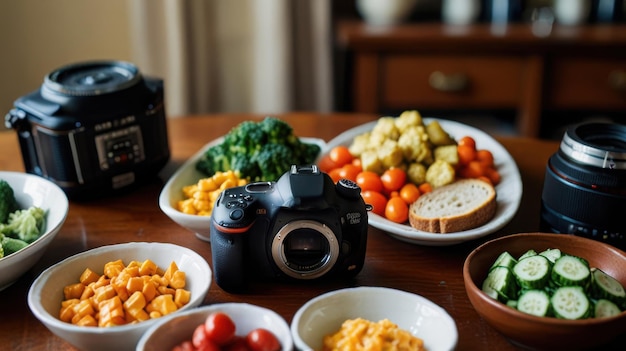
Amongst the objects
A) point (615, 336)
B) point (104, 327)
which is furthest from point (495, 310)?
point (104, 327)

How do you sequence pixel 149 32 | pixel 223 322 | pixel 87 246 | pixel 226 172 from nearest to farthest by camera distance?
pixel 223 322, pixel 87 246, pixel 226 172, pixel 149 32

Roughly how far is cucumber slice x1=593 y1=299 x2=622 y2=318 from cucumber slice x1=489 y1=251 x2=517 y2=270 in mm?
138

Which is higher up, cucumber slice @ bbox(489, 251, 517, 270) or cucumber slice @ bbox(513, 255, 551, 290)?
cucumber slice @ bbox(513, 255, 551, 290)

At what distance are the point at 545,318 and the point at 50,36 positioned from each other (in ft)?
7.46

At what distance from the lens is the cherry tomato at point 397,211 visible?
132 centimetres

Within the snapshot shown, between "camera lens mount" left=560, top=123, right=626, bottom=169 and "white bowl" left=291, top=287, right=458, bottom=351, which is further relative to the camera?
"camera lens mount" left=560, top=123, right=626, bottom=169

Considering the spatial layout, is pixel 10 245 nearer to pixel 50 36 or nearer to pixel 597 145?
pixel 597 145

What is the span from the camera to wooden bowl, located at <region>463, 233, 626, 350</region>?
93 cm

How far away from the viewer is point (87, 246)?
1315 millimetres

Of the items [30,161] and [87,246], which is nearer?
[87,246]

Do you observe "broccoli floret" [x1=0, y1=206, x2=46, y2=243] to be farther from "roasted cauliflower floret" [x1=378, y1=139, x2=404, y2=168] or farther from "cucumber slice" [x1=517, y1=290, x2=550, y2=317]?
"cucumber slice" [x1=517, y1=290, x2=550, y2=317]

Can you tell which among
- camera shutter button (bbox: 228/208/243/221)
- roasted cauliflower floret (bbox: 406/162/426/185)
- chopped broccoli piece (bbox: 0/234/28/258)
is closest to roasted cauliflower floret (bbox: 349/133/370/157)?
roasted cauliflower floret (bbox: 406/162/426/185)

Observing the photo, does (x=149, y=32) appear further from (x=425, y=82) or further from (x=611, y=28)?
(x=611, y=28)

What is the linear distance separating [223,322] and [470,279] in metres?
0.38
